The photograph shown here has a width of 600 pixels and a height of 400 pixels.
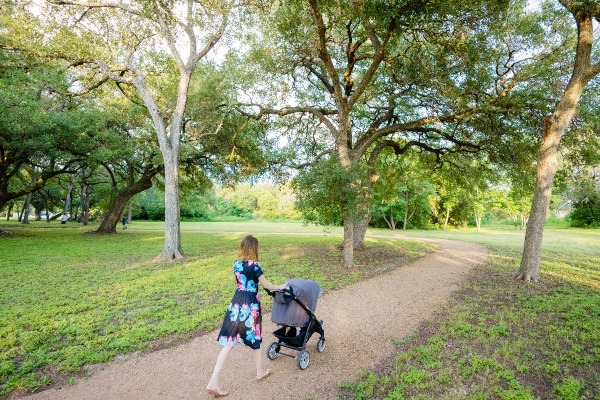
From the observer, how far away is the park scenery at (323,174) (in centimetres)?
411

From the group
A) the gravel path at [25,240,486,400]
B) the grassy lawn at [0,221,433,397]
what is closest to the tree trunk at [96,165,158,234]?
the grassy lawn at [0,221,433,397]

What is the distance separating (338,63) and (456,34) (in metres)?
4.89

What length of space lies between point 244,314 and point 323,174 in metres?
6.46

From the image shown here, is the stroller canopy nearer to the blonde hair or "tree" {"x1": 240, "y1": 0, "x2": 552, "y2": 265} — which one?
the blonde hair

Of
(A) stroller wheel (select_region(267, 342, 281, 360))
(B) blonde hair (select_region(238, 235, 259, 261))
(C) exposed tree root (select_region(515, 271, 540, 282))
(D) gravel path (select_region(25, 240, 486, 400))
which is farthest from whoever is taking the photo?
(C) exposed tree root (select_region(515, 271, 540, 282))

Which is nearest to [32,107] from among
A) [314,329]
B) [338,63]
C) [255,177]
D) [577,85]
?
[255,177]

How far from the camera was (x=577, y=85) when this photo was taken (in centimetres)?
821

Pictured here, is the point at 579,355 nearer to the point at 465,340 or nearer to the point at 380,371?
the point at 465,340

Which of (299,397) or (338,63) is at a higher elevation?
(338,63)

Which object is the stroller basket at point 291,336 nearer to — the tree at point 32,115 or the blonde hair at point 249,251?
the blonde hair at point 249,251

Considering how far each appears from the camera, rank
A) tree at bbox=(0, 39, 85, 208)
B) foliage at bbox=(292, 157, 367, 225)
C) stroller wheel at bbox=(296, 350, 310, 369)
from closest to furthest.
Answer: stroller wheel at bbox=(296, 350, 310, 369), foliage at bbox=(292, 157, 367, 225), tree at bbox=(0, 39, 85, 208)

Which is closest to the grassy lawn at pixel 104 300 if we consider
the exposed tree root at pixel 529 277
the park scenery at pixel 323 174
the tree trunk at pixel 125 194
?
the park scenery at pixel 323 174

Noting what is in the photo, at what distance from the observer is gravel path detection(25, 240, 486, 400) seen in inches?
140

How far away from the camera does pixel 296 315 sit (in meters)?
4.02
